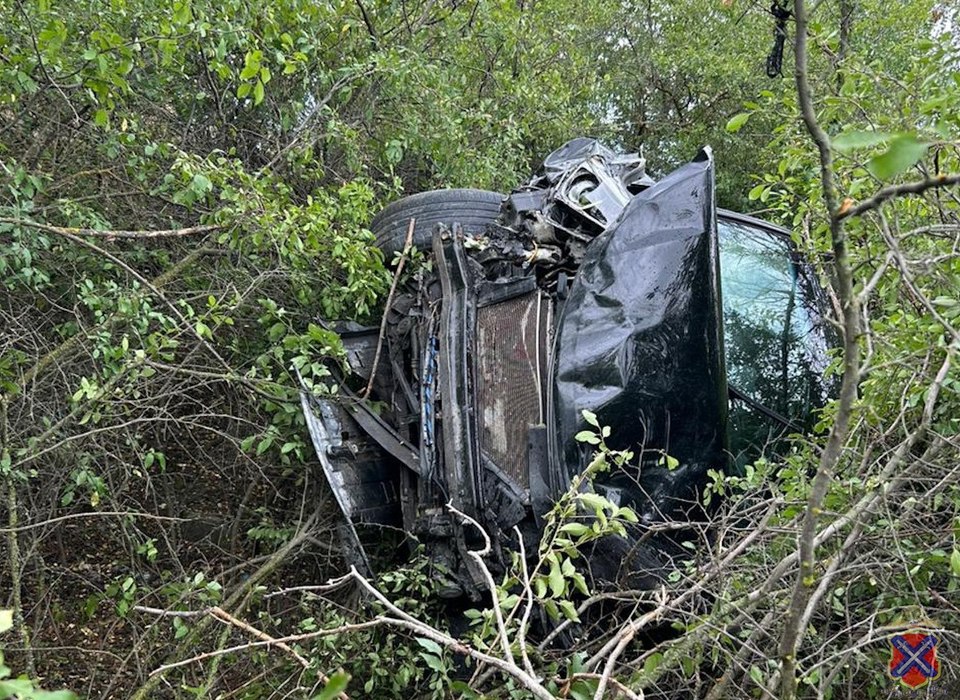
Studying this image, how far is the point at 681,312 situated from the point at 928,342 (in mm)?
937

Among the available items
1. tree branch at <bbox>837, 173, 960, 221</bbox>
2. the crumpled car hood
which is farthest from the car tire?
tree branch at <bbox>837, 173, 960, 221</bbox>

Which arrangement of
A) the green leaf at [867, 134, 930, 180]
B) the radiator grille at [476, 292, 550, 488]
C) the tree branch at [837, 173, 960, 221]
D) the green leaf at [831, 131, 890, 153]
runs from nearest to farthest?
1. the green leaf at [867, 134, 930, 180]
2. the green leaf at [831, 131, 890, 153]
3. the tree branch at [837, 173, 960, 221]
4. the radiator grille at [476, 292, 550, 488]

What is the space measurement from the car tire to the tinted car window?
4.67 feet

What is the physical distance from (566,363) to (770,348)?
105 centimetres

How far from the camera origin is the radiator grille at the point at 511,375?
366 cm

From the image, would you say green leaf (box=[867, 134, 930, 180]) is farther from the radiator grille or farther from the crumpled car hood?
the radiator grille

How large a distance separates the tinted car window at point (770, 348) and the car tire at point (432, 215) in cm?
142

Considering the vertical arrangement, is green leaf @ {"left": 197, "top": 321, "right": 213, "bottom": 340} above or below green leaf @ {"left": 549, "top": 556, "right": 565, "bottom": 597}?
above

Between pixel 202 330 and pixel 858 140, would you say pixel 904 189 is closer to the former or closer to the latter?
pixel 858 140

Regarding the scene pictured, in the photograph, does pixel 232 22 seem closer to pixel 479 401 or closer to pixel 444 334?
pixel 444 334

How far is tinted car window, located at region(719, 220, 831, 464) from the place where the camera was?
3738 millimetres

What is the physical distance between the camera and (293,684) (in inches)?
144

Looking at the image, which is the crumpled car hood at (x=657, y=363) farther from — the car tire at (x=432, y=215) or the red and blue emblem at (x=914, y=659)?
the car tire at (x=432, y=215)

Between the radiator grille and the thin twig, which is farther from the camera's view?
the thin twig
